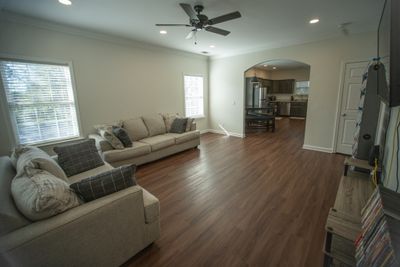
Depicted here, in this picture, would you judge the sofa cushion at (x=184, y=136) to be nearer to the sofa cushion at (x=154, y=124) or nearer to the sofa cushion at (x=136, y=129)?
the sofa cushion at (x=154, y=124)

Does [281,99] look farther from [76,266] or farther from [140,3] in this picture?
[76,266]

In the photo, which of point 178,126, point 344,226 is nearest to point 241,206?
point 344,226

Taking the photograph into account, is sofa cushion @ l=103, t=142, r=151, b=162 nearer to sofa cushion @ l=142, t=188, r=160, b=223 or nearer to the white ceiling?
sofa cushion @ l=142, t=188, r=160, b=223

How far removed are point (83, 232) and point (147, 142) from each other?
106 inches

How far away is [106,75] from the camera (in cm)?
387

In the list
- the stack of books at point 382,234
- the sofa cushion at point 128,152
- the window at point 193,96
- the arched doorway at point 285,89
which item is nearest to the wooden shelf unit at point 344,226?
the stack of books at point 382,234

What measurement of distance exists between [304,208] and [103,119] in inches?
161

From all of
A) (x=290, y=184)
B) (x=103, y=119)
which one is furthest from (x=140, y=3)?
(x=290, y=184)

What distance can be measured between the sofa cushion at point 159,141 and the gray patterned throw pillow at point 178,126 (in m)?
0.40

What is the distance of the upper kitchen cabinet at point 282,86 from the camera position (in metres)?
9.90

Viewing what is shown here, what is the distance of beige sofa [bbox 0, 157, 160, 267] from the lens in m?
1.04

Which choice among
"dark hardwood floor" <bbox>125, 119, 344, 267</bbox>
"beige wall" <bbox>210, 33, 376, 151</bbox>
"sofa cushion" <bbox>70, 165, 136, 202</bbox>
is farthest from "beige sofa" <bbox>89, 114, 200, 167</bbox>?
"beige wall" <bbox>210, 33, 376, 151</bbox>

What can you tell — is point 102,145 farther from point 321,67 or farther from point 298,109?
point 298,109

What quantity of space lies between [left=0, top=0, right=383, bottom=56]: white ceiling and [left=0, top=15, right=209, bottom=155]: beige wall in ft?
0.89
